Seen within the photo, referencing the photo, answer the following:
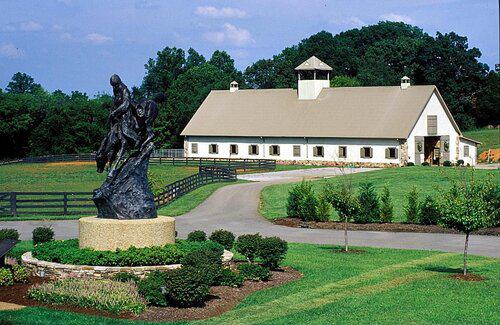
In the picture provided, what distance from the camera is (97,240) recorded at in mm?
23266

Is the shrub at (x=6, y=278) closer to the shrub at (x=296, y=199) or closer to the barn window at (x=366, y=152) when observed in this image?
the shrub at (x=296, y=199)

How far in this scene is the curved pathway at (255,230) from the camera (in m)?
31.6

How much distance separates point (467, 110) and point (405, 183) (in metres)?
56.1

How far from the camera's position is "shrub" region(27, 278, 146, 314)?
19.0 meters

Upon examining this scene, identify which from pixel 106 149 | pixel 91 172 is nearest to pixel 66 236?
pixel 106 149

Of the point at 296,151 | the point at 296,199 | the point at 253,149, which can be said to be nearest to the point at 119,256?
the point at 296,199

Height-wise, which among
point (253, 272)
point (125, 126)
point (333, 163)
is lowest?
point (253, 272)

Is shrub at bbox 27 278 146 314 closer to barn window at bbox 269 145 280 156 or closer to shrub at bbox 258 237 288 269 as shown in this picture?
shrub at bbox 258 237 288 269

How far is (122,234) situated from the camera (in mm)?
23109

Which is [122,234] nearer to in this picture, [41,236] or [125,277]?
[125,277]

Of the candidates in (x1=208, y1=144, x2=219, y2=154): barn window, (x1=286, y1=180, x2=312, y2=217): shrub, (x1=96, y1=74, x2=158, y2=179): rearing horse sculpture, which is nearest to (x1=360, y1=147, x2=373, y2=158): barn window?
(x1=208, y1=144, x2=219, y2=154): barn window

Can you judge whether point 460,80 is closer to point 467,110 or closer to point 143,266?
point 467,110

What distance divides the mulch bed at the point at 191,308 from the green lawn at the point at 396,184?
60.3 ft

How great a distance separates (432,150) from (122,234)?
57.1 m
